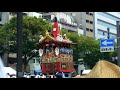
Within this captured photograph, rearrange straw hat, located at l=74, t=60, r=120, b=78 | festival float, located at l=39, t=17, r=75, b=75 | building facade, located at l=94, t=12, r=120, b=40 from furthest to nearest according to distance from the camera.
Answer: building facade, located at l=94, t=12, r=120, b=40 → festival float, located at l=39, t=17, r=75, b=75 → straw hat, located at l=74, t=60, r=120, b=78

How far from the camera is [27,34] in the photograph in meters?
19.4

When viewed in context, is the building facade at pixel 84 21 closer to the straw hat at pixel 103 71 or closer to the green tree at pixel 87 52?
the green tree at pixel 87 52

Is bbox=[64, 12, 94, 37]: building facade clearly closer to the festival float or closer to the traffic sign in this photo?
the traffic sign

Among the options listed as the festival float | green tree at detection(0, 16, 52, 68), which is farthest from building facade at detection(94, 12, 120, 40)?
the festival float

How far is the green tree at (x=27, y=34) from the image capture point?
1877 cm

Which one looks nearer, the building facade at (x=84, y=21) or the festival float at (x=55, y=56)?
the festival float at (x=55, y=56)

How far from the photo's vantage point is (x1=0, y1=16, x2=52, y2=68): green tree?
18.8 m

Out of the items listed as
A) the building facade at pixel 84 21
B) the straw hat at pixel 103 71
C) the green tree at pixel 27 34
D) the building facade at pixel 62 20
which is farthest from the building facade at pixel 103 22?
the straw hat at pixel 103 71

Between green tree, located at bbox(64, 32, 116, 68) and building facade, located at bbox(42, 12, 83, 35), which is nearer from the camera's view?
green tree, located at bbox(64, 32, 116, 68)

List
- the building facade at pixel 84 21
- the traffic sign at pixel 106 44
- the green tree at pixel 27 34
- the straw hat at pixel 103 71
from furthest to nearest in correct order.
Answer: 1. the building facade at pixel 84 21
2. the green tree at pixel 27 34
3. the traffic sign at pixel 106 44
4. the straw hat at pixel 103 71

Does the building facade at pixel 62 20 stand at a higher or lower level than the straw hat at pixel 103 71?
higher

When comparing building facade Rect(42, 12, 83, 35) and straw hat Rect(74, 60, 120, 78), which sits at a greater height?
building facade Rect(42, 12, 83, 35)

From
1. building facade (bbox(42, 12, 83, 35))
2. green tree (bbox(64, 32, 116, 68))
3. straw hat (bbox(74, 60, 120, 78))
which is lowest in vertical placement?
straw hat (bbox(74, 60, 120, 78))
